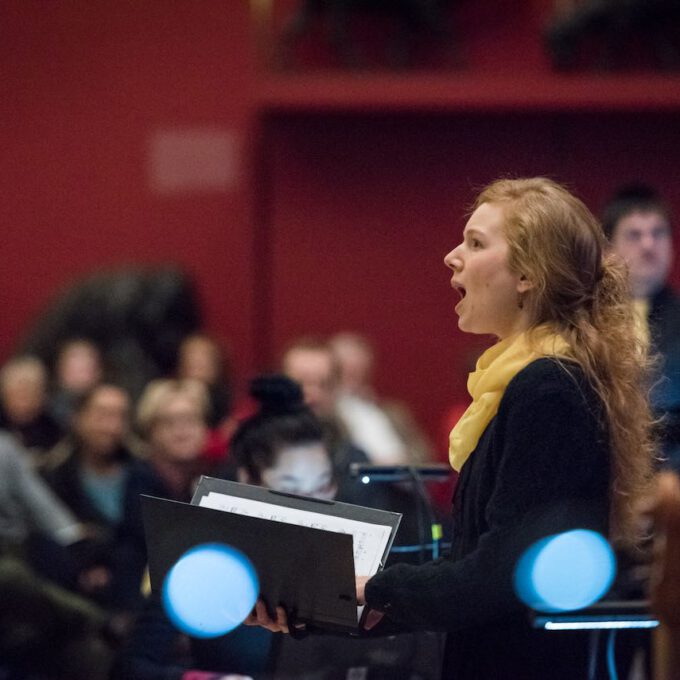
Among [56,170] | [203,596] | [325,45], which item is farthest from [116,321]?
[203,596]

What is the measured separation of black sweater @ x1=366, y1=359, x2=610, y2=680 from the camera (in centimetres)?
185

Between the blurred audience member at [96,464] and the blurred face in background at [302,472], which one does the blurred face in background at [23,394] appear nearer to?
the blurred audience member at [96,464]

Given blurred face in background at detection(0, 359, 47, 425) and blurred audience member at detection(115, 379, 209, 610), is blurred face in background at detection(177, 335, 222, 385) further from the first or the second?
blurred audience member at detection(115, 379, 209, 610)

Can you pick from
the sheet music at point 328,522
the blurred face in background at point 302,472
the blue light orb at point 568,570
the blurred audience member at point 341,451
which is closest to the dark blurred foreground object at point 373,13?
the blurred audience member at point 341,451

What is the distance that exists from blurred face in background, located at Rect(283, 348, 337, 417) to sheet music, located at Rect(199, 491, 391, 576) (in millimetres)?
2441

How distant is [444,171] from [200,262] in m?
1.55

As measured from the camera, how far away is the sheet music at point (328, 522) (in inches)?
84.9

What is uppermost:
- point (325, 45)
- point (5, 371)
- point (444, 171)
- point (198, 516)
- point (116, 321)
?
point (325, 45)

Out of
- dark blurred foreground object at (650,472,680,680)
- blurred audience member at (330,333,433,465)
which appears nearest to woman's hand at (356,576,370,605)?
dark blurred foreground object at (650,472,680,680)

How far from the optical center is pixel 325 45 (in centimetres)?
806

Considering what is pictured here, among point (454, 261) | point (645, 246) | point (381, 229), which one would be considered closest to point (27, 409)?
point (381, 229)

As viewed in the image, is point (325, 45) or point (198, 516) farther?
point (325, 45)

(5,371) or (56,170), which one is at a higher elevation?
(56,170)

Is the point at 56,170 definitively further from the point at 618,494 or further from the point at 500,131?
the point at 618,494
